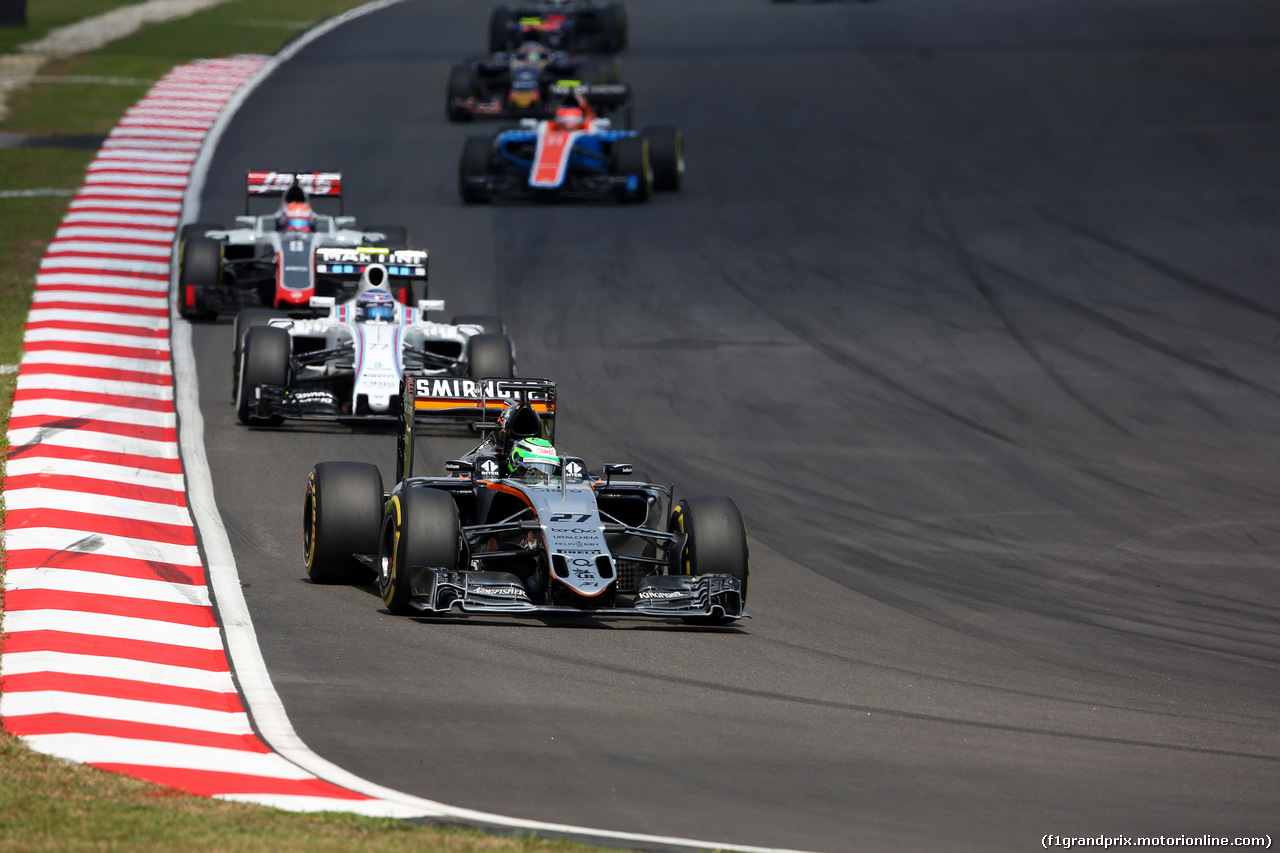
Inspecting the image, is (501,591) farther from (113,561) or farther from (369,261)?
(369,261)

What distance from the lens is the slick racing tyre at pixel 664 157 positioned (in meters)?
29.4

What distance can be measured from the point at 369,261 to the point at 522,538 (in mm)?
8214

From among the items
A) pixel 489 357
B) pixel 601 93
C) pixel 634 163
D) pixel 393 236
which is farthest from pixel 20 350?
pixel 601 93

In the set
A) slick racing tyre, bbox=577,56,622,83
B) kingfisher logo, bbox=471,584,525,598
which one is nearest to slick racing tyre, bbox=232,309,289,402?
kingfisher logo, bbox=471,584,525,598

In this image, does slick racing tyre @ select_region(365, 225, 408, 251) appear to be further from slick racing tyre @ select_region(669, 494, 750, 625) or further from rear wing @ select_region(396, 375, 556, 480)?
slick racing tyre @ select_region(669, 494, 750, 625)

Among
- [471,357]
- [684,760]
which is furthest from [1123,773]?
[471,357]

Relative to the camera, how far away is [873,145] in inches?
1284

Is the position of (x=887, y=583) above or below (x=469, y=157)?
below

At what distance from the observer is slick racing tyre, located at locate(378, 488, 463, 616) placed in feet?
36.6

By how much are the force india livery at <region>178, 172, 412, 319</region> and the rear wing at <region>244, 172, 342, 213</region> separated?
12mm

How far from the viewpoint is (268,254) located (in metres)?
22.2

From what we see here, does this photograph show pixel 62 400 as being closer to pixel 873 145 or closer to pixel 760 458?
pixel 760 458

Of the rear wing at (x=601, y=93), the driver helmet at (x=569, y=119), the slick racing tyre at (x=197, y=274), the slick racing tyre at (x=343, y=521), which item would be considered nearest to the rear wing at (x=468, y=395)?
the slick racing tyre at (x=343, y=521)

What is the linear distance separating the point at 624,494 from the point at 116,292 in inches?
489
